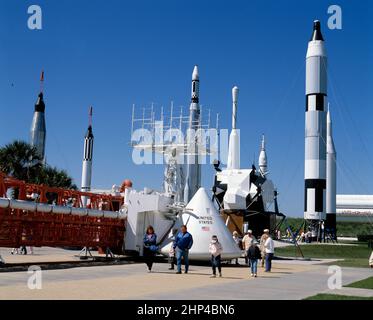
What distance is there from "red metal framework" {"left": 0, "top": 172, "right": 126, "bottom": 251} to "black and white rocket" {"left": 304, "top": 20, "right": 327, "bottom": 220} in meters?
35.4

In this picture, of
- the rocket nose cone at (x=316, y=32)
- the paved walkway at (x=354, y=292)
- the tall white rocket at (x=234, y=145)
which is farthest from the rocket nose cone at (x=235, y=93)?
the paved walkway at (x=354, y=292)

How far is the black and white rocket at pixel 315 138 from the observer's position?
57.1 m

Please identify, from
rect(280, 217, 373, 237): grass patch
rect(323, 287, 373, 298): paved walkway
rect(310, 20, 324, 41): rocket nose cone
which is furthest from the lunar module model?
rect(280, 217, 373, 237): grass patch

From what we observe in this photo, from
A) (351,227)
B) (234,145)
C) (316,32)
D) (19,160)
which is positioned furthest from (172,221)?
(351,227)

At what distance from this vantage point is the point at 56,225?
2153 centimetres

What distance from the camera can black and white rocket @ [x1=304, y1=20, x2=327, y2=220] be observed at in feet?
187

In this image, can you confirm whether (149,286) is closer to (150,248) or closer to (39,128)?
(150,248)

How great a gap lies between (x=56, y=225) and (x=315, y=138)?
41.0 m

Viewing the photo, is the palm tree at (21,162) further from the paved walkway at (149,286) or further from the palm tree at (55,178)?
the paved walkway at (149,286)

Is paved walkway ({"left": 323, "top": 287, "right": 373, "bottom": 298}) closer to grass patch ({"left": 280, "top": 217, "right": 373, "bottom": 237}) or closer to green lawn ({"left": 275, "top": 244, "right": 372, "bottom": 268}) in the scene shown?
green lawn ({"left": 275, "top": 244, "right": 372, "bottom": 268})
